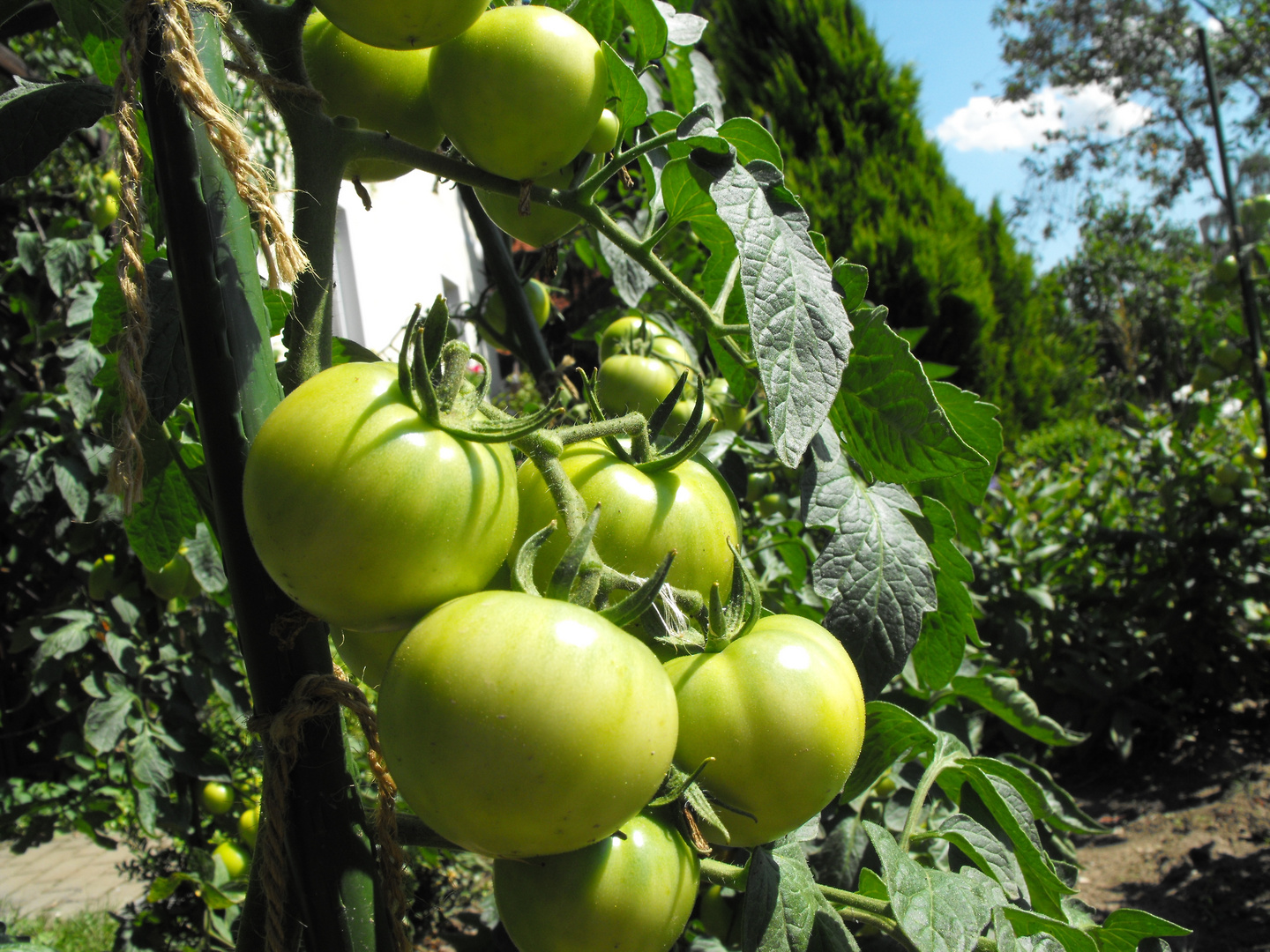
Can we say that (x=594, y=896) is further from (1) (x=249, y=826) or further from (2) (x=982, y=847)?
(1) (x=249, y=826)

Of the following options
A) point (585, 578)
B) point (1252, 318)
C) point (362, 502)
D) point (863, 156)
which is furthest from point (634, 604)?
point (863, 156)

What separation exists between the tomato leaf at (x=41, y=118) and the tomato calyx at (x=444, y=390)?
Result: 408 millimetres

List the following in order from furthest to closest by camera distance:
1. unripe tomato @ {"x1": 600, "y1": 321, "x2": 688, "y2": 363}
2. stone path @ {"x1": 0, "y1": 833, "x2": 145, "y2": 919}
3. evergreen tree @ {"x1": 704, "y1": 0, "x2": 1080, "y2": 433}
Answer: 1. evergreen tree @ {"x1": 704, "y1": 0, "x2": 1080, "y2": 433}
2. stone path @ {"x1": 0, "y1": 833, "x2": 145, "y2": 919}
3. unripe tomato @ {"x1": 600, "y1": 321, "x2": 688, "y2": 363}

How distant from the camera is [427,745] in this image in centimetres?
45

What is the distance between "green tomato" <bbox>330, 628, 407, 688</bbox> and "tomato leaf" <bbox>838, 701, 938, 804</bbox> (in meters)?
0.43

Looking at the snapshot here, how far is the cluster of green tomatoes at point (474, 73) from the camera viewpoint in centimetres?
56

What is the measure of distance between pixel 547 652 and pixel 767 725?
0.57 ft

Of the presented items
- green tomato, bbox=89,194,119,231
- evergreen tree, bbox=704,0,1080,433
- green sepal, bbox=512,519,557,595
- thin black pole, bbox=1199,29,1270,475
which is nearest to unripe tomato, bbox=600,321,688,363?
green sepal, bbox=512,519,557,595

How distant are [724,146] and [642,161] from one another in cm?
25

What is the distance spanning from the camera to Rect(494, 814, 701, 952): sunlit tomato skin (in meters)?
0.52

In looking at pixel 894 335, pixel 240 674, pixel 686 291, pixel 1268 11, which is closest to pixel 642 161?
pixel 686 291

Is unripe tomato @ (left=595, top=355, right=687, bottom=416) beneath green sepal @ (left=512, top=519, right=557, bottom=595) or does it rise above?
above

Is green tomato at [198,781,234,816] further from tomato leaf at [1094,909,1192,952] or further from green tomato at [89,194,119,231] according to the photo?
tomato leaf at [1094,909,1192,952]

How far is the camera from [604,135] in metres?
0.80
